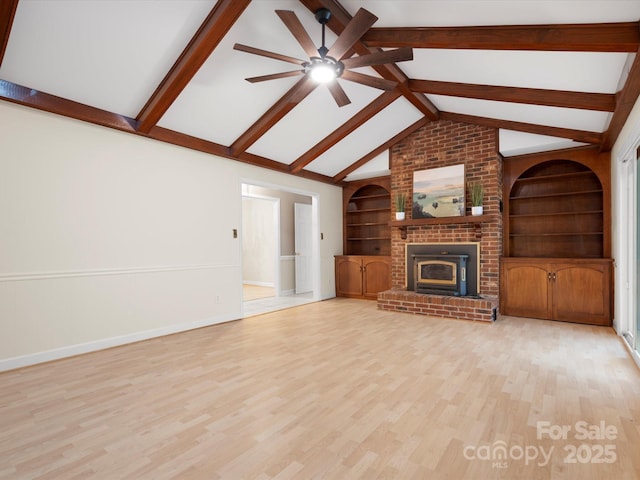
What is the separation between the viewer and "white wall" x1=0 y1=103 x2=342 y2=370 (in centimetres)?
315

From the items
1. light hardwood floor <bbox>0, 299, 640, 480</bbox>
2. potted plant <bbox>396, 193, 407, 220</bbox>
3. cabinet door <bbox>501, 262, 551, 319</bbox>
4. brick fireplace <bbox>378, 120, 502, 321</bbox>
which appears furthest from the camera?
potted plant <bbox>396, 193, 407, 220</bbox>

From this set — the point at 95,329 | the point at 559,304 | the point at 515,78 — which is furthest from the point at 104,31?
the point at 559,304

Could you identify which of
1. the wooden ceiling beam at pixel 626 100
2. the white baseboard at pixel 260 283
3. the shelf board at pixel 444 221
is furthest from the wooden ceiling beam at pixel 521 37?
the white baseboard at pixel 260 283

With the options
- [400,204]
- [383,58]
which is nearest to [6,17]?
[383,58]

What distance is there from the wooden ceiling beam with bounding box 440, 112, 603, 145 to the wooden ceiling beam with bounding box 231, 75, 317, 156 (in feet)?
9.42

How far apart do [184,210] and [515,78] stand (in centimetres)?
432

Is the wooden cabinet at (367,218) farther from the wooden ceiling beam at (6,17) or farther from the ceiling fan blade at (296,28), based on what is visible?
the wooden ceiling beam at (6,17)

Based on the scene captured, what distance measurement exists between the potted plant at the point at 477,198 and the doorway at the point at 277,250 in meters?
2.99

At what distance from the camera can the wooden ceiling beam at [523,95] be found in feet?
11.3

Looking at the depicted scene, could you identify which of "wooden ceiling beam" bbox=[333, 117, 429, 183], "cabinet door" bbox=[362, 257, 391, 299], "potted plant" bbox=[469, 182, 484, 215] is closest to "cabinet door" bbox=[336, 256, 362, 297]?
"cabinet door" bbox=[362, 257, 391, 299]

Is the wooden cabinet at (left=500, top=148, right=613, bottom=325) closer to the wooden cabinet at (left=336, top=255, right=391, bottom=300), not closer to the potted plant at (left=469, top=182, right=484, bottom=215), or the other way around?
the potted plant at (left=469, top=182, right=484, bottom=215)

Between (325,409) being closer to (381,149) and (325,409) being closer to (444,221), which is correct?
(444,221)

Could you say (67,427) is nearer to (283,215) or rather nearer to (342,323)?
(342,323)

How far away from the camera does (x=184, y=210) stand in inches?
177
